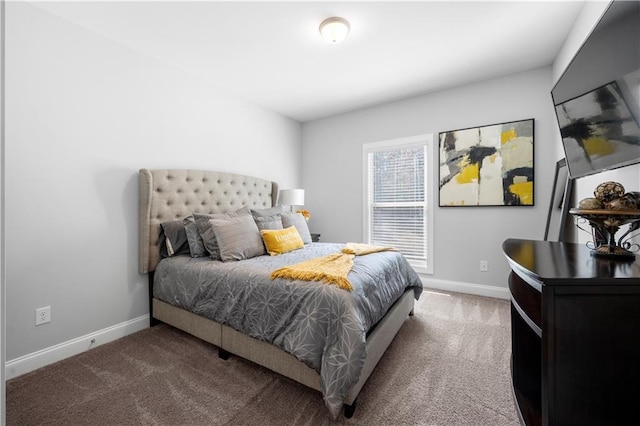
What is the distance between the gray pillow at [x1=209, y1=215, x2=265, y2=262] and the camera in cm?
226

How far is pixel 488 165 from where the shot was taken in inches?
123

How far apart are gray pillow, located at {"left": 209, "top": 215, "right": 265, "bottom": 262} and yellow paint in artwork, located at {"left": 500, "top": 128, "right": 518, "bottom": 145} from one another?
2.91m

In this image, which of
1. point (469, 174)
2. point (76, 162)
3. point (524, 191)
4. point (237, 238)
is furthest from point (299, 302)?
point (524, 191)

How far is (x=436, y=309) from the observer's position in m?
2.82

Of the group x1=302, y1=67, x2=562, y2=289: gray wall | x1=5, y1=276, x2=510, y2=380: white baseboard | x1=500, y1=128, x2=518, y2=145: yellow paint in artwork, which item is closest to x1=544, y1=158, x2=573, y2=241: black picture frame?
x1=302, y1=67, x2=562, y2=289: gray wall

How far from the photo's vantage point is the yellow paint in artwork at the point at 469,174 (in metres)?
3.19

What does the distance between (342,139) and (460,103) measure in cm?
167

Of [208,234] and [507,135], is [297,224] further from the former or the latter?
[507,135]

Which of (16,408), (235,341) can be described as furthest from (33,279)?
(235,341)

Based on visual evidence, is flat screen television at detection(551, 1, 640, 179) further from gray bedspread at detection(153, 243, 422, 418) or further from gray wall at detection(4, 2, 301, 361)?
Answer: gray wall at detection(4, 2, 301, 361)

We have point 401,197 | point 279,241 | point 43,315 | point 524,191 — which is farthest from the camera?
point 401,197

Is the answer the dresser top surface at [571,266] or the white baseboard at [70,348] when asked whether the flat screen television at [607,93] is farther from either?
the white baseboard at [70,348]

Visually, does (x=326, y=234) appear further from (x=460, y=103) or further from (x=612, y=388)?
(x=612, y=388)

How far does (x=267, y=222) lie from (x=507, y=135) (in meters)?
2.86
